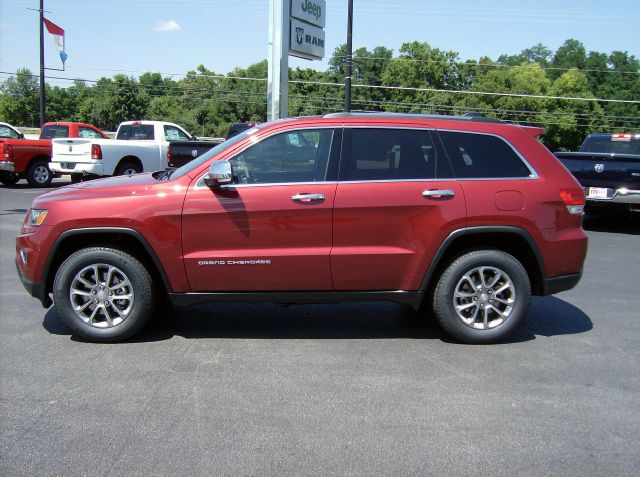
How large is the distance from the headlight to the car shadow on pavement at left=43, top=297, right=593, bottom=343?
38.3 inches

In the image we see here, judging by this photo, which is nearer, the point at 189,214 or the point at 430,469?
the point at 430,469

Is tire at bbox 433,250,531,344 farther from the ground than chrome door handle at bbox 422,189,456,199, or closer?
closer

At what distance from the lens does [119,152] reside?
1709 centimetres

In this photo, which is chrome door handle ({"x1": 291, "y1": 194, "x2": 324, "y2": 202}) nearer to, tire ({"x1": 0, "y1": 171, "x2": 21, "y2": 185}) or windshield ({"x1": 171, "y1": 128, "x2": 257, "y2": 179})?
windshield ({"x1": 171, "y1": 128, "x2": 257, "y2": 179})

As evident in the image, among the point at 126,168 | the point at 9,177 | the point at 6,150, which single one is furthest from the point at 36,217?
the point at 9,177

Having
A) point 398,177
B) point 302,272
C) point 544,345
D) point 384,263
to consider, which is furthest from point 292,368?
point 544,345

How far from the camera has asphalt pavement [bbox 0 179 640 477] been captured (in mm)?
3248

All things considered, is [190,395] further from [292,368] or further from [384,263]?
[384,263]

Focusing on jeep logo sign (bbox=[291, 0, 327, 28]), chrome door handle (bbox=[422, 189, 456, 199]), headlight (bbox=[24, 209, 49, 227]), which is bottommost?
headlight (bbox=[24, 209, 49, 227])

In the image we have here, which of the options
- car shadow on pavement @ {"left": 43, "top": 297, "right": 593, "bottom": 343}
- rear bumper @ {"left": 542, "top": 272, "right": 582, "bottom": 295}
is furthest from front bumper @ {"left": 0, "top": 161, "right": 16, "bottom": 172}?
rear bumper @ {"left": 542, "top": 272, "right": 582, "bottom": 295}

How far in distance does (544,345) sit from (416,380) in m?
1.46

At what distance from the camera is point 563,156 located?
36.6 feet

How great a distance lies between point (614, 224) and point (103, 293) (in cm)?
1119

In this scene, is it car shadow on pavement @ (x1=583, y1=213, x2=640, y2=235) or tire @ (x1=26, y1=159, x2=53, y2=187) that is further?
tire @ (x1=26, y1=159, x2=53, y2=187)
